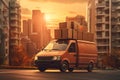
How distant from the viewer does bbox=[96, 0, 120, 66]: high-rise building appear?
131 meters

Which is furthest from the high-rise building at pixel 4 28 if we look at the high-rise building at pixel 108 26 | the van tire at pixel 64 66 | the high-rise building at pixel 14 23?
the van tire at pixel 64 66

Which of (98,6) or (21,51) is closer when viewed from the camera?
(21,51)

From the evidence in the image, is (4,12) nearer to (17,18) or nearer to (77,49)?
(17,18)

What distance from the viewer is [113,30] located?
13138cm

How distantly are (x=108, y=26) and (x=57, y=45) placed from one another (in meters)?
106

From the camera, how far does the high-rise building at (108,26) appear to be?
130625 mm

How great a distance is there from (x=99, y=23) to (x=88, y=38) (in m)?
102

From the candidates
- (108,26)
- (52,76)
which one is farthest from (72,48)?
(108,26)

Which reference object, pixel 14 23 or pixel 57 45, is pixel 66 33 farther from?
pixel 14 23

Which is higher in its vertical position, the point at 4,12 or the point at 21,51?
the point at 4,12

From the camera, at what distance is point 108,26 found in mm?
130875

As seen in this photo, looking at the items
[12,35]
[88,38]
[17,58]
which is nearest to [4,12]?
[12,35]

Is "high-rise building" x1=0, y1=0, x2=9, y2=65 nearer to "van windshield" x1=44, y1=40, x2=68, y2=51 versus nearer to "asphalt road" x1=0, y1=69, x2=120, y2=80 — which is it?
"van windshield" x1=44, y1=40, x2=68, y2=51

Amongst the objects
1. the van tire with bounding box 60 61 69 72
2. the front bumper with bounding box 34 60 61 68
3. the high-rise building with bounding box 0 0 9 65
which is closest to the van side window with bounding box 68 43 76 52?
the van tire with bounding box 60 61 69 72
